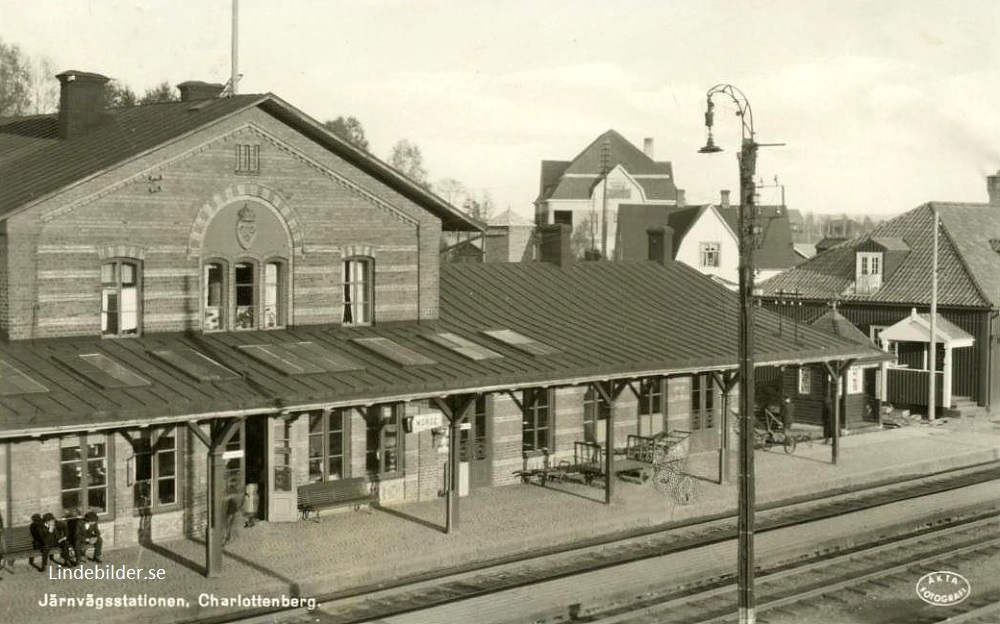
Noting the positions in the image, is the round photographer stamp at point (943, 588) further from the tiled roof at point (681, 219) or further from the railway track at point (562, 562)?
the tiled roof at point (681, 219)

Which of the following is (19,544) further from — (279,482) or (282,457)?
(282,457)

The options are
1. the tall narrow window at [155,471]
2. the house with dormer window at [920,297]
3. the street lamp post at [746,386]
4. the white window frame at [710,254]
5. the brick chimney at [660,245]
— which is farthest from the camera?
the white window frame at [710,254]

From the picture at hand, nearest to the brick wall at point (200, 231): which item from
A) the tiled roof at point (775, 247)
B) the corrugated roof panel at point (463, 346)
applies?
the corrugated roof panel at point (463, 346)

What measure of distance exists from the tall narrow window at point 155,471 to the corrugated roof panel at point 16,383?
8.98ft

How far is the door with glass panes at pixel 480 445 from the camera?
23.0m

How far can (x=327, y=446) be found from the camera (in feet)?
67.7

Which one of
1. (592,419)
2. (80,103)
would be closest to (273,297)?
A: (80,103)

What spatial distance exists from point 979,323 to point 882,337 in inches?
114

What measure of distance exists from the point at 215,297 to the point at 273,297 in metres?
1.18

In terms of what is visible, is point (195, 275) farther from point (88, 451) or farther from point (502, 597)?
point (502, 597)

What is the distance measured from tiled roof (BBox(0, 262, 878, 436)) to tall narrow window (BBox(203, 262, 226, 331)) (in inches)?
14.9

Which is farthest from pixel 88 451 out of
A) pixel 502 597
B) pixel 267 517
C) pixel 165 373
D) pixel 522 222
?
pixel 522 222

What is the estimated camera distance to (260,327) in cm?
2062

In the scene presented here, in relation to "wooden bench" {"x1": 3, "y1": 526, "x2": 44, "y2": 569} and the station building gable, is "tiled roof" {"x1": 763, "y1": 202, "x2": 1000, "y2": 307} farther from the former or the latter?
"wooden bench" {"x1": 3, "y1": 526, "x2": 44, "y2": 569}
